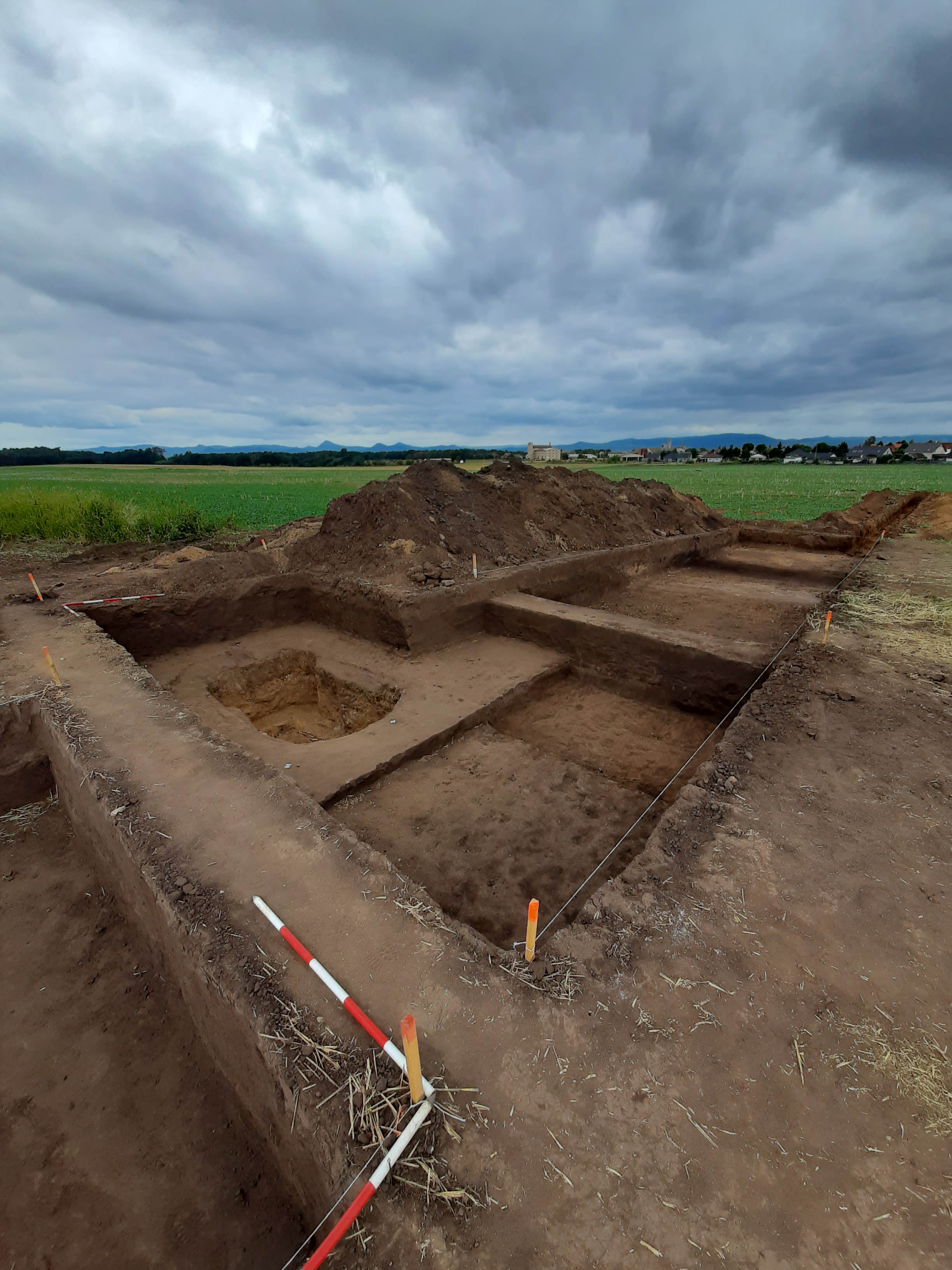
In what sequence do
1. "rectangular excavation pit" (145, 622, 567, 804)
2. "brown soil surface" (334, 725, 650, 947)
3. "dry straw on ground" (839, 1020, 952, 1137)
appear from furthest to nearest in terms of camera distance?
"rectangular excavation pit" (145, 622, 567, 804) < "brown soil surface" (334, 725, 650, 947) < "dry straw on ground" (839, 1020, 952, 1137)

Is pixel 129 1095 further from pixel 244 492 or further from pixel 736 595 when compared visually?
pixel 244 492

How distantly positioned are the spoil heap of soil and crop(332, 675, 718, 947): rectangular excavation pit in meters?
3.30

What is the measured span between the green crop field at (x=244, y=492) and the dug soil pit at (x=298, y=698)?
9347mm

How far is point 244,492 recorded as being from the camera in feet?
87.1

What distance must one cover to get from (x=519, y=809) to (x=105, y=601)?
20.8 feet

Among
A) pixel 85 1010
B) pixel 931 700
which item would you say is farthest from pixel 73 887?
pixel 931 700

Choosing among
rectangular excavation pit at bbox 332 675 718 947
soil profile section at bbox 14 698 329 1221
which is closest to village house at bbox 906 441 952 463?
rectangular excavation pit at bbox 332 675 718 947

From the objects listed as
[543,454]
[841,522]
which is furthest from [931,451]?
[841,522]

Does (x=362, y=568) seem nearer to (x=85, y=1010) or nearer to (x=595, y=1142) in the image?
(x=85, y=1010)

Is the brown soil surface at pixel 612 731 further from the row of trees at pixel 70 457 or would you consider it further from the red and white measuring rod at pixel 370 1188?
the row of trees at pixel 70 457

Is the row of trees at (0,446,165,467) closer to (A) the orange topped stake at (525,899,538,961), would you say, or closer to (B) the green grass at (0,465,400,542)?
(B) the green grass at (0,465,400,542)

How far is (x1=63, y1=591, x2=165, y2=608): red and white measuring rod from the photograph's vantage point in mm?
6707

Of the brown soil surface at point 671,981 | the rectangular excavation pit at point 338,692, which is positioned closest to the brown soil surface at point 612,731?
the rectangular excavation pit at point 338,692

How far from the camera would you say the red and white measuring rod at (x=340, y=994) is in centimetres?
169
